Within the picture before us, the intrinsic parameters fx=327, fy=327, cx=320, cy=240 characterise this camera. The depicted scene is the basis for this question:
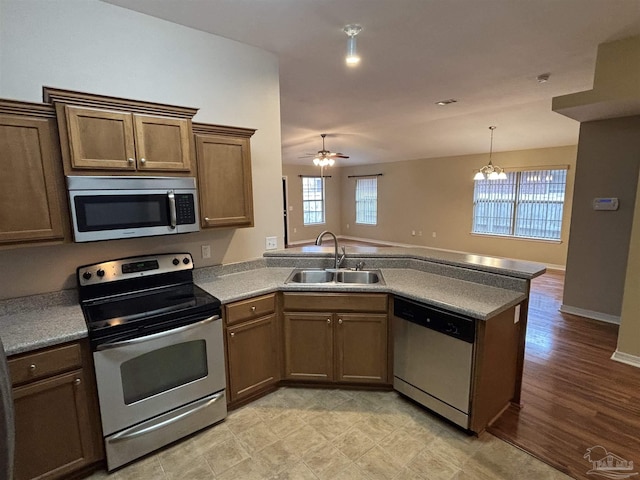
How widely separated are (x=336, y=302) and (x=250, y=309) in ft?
2.08

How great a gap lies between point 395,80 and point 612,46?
1773 millimetres

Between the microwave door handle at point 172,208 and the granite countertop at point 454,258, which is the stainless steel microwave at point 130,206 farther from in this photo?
the granite countertop at point 454,258

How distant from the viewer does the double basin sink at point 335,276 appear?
2.82 meters

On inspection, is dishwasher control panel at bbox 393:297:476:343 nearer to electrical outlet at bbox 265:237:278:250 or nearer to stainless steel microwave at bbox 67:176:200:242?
electrical outlet at bbox 265:237:278:250

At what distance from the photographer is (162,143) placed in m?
2.08

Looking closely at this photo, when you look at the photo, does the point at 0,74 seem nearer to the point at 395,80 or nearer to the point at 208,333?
the point at 208,333

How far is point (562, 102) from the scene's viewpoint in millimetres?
3037

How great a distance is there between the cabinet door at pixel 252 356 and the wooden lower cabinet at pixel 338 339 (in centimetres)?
12

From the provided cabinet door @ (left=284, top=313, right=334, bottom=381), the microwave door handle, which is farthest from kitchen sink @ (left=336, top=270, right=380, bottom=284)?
the microwave door handle

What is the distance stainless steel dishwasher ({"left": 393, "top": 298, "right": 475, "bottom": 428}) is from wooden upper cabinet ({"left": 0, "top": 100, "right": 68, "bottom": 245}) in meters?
2.22

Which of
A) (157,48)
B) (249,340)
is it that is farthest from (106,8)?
(249,340)

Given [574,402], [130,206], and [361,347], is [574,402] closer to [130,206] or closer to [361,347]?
[361,347]

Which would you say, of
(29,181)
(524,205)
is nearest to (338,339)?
(29,181)

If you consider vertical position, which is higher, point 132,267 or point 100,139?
point 100,139
